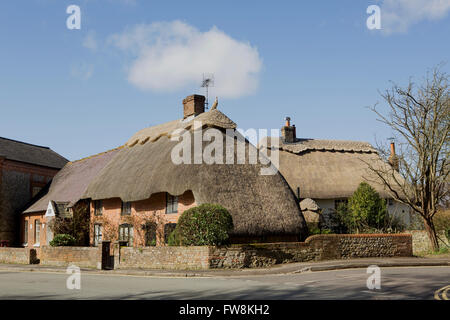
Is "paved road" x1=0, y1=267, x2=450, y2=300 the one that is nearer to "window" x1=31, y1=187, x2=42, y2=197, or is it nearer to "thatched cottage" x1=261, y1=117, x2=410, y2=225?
"thatched cottage" x1=261, y1=117, x2=410, y2=225

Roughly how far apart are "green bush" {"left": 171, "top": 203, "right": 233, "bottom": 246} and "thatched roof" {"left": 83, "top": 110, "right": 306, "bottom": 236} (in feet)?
6.57

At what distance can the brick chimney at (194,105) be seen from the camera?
31781 millimetres

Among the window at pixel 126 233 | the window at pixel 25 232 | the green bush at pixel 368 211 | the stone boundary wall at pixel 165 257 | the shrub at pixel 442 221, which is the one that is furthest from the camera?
the window at pixel 25 232

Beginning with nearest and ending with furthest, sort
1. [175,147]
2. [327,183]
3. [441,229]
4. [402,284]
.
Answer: [402,284] → [175,147] → [441,229] → [327,183]

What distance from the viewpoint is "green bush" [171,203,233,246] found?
65.5 feet

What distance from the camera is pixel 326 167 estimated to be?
3988 centimetres

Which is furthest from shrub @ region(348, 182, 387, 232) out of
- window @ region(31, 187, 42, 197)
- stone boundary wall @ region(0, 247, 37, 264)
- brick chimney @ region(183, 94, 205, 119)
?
window @ region(31, 187, 42, 197)

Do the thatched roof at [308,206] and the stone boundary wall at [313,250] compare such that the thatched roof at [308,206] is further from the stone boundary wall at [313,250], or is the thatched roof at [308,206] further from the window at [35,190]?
the window at [35,190]

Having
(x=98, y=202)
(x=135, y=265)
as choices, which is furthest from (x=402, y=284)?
(x=98, y=202)

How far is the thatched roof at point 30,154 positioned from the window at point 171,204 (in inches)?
724

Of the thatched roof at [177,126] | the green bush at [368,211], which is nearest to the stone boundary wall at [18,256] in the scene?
the thatched roof at [177,126]

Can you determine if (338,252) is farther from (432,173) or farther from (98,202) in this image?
(98,202)
